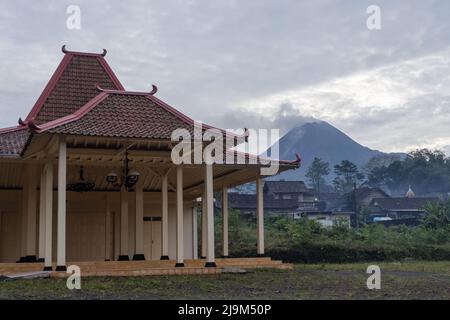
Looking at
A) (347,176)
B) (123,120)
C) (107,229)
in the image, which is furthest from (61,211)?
(347,176)

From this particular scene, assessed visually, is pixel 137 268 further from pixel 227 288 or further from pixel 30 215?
pixel 30 215

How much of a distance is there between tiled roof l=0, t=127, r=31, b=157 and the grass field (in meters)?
4.74

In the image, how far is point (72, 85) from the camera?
19219 mm

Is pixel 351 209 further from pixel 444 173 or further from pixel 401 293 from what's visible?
pixel 401 293

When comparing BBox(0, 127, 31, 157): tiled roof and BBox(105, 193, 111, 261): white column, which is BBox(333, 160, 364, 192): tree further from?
BBox(0, 127, 31, 157): tiled roof

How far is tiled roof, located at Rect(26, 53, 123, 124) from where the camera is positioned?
18516 millimetres

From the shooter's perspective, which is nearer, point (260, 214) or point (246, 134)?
point (246, 134)

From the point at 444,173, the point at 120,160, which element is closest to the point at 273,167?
the point at 120,160

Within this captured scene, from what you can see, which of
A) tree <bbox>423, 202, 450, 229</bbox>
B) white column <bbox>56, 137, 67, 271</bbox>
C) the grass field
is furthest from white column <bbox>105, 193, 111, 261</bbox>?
tree <bbox>423, 202, 450, 229</bbox>

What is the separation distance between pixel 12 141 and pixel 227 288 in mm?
8605

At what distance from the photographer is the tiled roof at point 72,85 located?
18.5m

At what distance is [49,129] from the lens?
43.8ft

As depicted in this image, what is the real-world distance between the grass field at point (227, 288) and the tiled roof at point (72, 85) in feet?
22.5

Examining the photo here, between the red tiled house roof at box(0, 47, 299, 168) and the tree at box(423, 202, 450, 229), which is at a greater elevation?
the red tiled house roof at box(0, 47, 299, 168)
